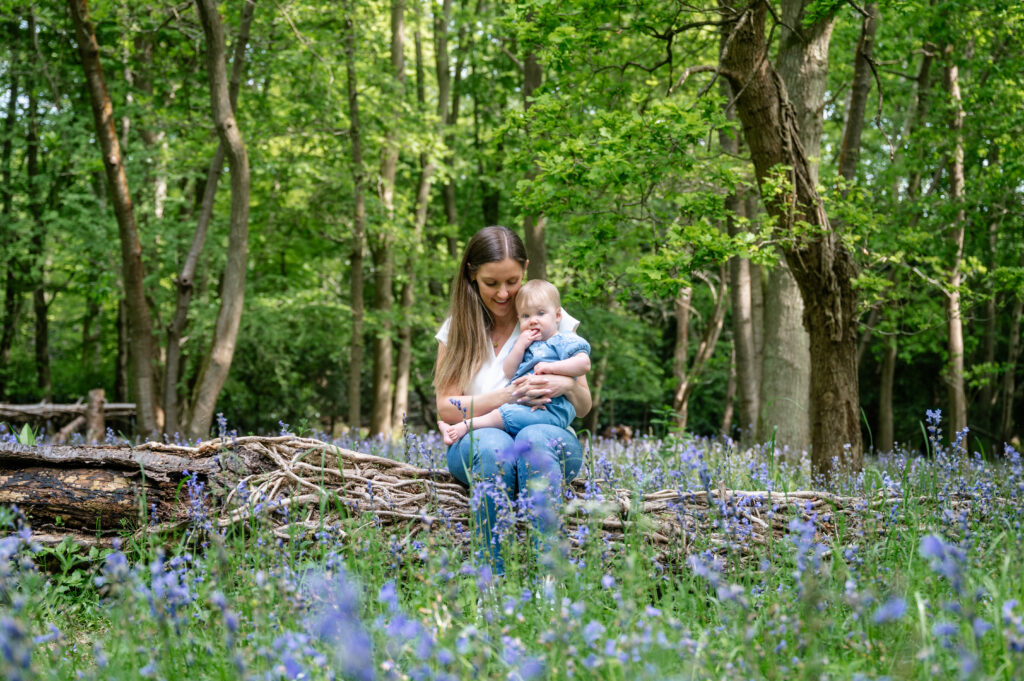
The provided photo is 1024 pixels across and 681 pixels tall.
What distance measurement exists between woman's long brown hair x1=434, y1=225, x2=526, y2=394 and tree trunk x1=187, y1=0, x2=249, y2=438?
4.41 metres

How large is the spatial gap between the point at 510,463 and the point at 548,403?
2.76ft

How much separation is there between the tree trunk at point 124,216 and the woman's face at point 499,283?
543cm

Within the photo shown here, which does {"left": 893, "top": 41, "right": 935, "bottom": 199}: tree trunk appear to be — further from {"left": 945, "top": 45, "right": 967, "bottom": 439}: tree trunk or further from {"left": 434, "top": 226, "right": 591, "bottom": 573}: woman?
{"left": 434, "top": 226, "right": 591, "bottom": 573}: woman

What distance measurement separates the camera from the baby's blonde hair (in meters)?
4.08

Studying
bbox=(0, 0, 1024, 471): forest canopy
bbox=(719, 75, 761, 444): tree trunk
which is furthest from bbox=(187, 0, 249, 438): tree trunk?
bbox=(719, 75, 761, 444): tree trunk

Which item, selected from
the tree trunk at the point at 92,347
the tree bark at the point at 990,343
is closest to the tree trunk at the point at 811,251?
the tree bark at the point at 990,343

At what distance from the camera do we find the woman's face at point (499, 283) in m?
4.18

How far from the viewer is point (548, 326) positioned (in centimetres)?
404

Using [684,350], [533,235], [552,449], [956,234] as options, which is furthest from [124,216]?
[956,234]

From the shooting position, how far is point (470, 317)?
170 inches

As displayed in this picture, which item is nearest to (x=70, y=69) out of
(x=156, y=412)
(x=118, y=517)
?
(x=156, y=412)

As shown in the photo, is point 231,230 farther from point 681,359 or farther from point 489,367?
point 681,359

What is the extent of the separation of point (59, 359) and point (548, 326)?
20979 millimetres

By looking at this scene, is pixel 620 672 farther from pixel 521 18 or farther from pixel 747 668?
pixel 521 18
